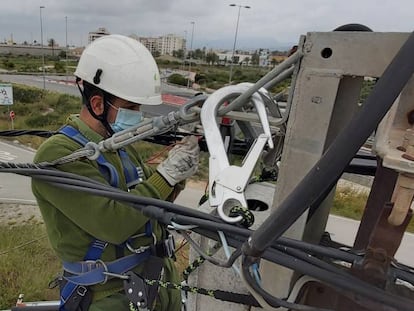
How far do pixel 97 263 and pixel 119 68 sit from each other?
115 centimetres

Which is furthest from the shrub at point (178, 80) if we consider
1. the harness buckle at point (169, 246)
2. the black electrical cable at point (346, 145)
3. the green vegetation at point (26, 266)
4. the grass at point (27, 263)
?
the black electrical cable at point (346, 145)

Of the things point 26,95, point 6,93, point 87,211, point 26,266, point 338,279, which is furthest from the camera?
point 26,95

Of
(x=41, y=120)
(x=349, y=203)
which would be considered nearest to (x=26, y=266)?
(x=349, y=203)

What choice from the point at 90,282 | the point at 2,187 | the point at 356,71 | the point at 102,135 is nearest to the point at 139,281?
the point at 90,282

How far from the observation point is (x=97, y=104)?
2.39 meters

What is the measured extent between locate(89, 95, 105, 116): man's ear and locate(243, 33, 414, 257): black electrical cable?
1.61 metres

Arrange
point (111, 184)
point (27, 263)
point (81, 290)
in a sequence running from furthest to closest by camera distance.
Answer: point (27, 263) < point (81, 290) < point (111, 184)

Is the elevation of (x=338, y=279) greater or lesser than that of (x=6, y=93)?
greater

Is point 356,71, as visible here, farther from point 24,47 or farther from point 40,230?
point 24,47

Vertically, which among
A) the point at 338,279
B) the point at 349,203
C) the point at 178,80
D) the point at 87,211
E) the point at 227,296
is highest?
the point at 338,279

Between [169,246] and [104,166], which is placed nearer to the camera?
[104,166]

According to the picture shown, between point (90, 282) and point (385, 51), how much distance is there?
6.63ft

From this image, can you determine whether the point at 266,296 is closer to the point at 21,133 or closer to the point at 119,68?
the point at 119,68

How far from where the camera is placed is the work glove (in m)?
2.03
